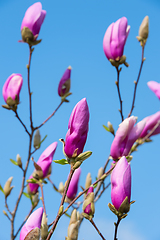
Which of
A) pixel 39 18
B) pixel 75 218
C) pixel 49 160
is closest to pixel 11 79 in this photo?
pixel 39 18

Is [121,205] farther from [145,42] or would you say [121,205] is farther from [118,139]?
[145,42]

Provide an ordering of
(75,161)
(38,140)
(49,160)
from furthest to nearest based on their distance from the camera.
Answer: (38,140) → (49,160) → (75,161)

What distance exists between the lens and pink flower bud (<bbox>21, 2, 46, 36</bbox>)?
56.7 inches

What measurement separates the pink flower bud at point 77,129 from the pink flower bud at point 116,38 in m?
0.66

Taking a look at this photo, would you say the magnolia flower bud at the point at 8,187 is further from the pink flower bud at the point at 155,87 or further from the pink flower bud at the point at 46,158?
the pink flower bud at the point at 155,87

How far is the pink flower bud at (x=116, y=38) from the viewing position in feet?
4.39

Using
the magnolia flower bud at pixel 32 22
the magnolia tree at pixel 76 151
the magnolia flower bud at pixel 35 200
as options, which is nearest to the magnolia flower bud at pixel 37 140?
the magnolia tree at pixel 76 151

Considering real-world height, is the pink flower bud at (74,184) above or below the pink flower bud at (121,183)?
above

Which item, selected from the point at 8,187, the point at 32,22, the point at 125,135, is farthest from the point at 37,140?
the point at 125,135

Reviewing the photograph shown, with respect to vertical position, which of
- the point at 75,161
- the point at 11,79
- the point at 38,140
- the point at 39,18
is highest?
the point at 39,18

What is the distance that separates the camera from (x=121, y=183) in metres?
0.79

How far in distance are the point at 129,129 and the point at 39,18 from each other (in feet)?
2.86

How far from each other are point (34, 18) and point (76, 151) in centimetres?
89

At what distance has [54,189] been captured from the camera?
1.66 meters
